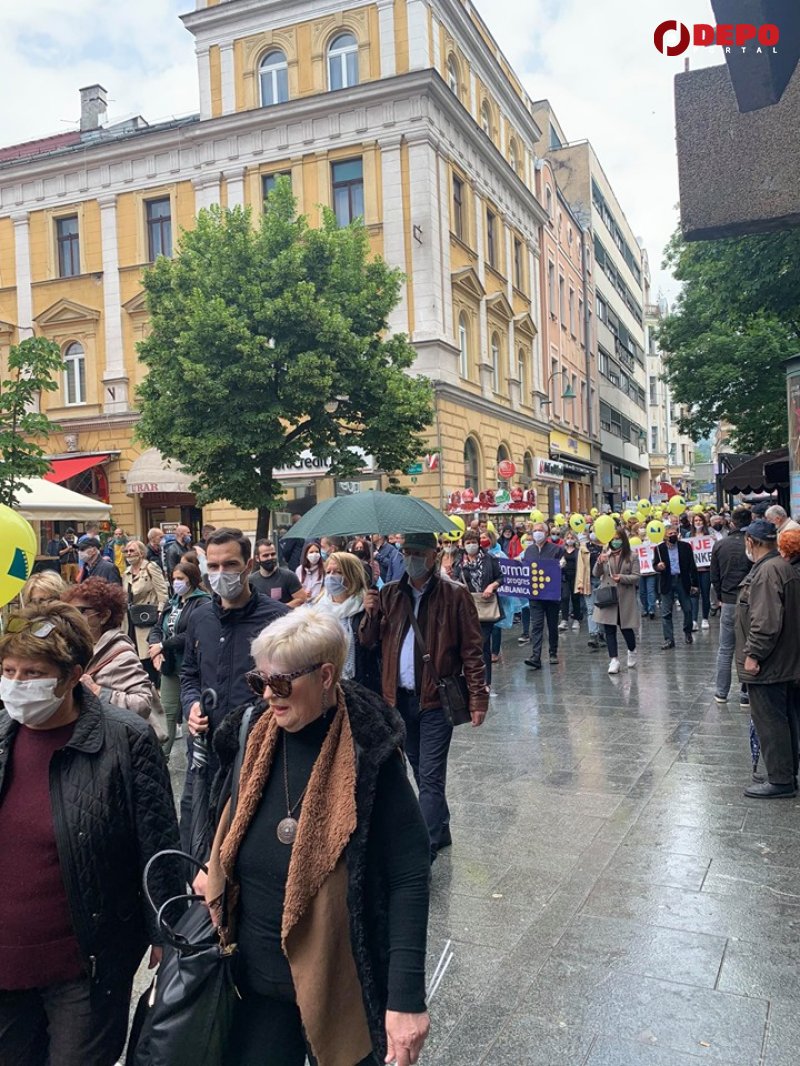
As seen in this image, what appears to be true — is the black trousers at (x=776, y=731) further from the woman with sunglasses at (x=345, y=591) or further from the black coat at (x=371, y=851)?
the black coat at (x=371, y=851)

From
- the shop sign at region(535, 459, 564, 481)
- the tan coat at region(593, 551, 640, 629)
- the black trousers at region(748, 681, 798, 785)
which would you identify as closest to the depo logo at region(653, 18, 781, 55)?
the black trousers at region(748, 681, 798, 785)

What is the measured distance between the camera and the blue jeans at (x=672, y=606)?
43.4 ft

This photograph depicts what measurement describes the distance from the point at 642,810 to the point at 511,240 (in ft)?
99.9

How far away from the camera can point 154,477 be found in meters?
26.0

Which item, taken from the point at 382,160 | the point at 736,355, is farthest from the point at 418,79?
the point at 736,355

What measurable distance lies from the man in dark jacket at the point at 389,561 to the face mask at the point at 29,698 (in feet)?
33.6

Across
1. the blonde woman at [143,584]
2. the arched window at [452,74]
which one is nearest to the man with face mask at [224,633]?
the blonde woman at [143,584]

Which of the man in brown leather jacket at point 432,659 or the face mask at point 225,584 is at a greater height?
the face mask at point 225,584

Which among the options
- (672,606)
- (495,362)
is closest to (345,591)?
(672,606)

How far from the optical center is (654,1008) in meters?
3.39

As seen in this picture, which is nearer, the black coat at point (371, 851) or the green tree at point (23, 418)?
the black coat at point (371, 851)

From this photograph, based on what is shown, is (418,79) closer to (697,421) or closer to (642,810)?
(697,421)

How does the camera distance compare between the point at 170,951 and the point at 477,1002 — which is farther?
the point at 477,1002

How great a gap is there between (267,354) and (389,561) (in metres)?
6.88
